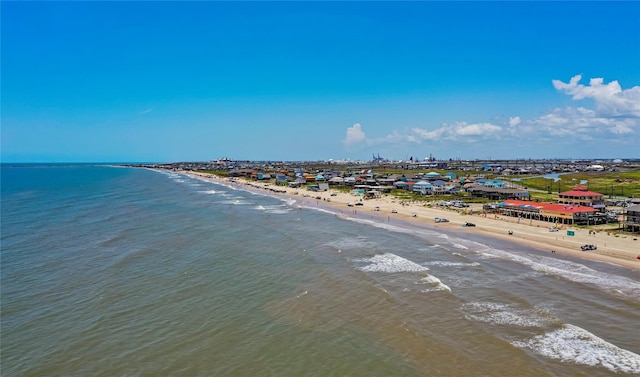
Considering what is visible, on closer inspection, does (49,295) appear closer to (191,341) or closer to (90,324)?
(90,324)

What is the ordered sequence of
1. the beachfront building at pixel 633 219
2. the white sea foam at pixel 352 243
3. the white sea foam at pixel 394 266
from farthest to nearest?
the beachfront building at pixel 633 219 → the white sea foam at pixel 352 243 → the white sea foam at pixel 394 266

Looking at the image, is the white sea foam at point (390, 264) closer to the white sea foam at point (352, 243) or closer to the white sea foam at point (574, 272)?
the white sea foam at point (352, 243)

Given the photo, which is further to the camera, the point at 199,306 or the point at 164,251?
the point at 164,251

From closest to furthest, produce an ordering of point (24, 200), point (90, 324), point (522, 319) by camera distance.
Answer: point (90, 324)
point (522, 319)
point (24, 200)

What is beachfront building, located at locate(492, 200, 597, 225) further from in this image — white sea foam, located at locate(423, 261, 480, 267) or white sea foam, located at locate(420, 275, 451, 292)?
white sea foam, located at locate(420, 275, 451, 292)

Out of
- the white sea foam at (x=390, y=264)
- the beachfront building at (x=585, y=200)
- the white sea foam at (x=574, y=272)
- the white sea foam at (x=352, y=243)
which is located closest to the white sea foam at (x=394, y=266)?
the white sea foam at (x=390, y=264)

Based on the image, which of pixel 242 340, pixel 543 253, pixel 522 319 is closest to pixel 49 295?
pixel 242 340

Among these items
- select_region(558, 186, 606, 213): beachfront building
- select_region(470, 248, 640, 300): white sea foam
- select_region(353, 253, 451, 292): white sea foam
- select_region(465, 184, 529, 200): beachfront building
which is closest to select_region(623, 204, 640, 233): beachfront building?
select_region(558, 186, 606, 213): beachfront building

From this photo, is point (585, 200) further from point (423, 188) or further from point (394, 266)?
point (394, 266)
